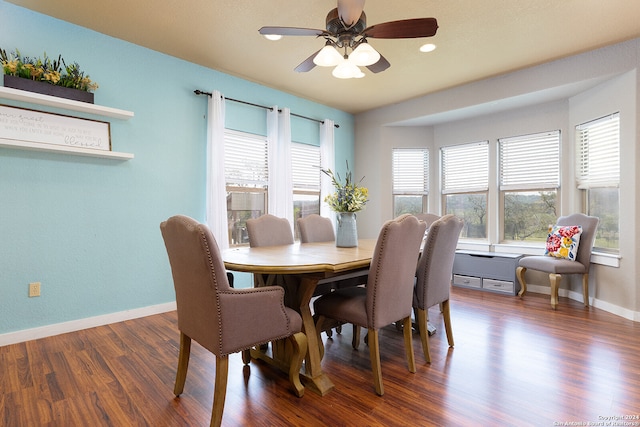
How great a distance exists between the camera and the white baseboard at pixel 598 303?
10.4 feet

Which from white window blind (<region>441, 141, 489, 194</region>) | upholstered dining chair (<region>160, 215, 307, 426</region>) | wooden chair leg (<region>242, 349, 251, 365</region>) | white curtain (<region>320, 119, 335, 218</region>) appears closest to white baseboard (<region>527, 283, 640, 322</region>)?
white window blind (<region>441, 141, 489, 194</region>)

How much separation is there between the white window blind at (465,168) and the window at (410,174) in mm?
297

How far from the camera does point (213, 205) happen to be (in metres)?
3.69

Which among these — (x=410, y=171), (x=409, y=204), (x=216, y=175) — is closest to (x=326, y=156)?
(x=410, y=171)

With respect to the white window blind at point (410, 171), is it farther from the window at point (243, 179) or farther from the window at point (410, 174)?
the window at point (243, 179)

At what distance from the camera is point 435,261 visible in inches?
91.3

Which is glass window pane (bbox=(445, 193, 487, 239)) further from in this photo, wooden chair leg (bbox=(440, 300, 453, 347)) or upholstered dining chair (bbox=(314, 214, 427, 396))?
upholstered dining chair (bbox=(314, 214, 427, 396))

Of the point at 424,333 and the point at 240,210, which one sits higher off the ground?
the point at 240,210

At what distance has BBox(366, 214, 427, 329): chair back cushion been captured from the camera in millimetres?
1874

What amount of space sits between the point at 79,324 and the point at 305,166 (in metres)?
3.27

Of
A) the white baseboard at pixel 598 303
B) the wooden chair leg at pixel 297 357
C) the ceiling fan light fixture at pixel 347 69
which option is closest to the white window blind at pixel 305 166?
the ceiling fan light fixture at pixel 347 69

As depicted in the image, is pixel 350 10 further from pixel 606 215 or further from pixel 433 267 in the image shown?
pixel 606 215

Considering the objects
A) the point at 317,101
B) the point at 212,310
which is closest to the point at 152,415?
the point at 212,310

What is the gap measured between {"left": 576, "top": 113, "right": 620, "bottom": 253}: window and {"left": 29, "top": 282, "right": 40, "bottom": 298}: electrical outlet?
562cm
